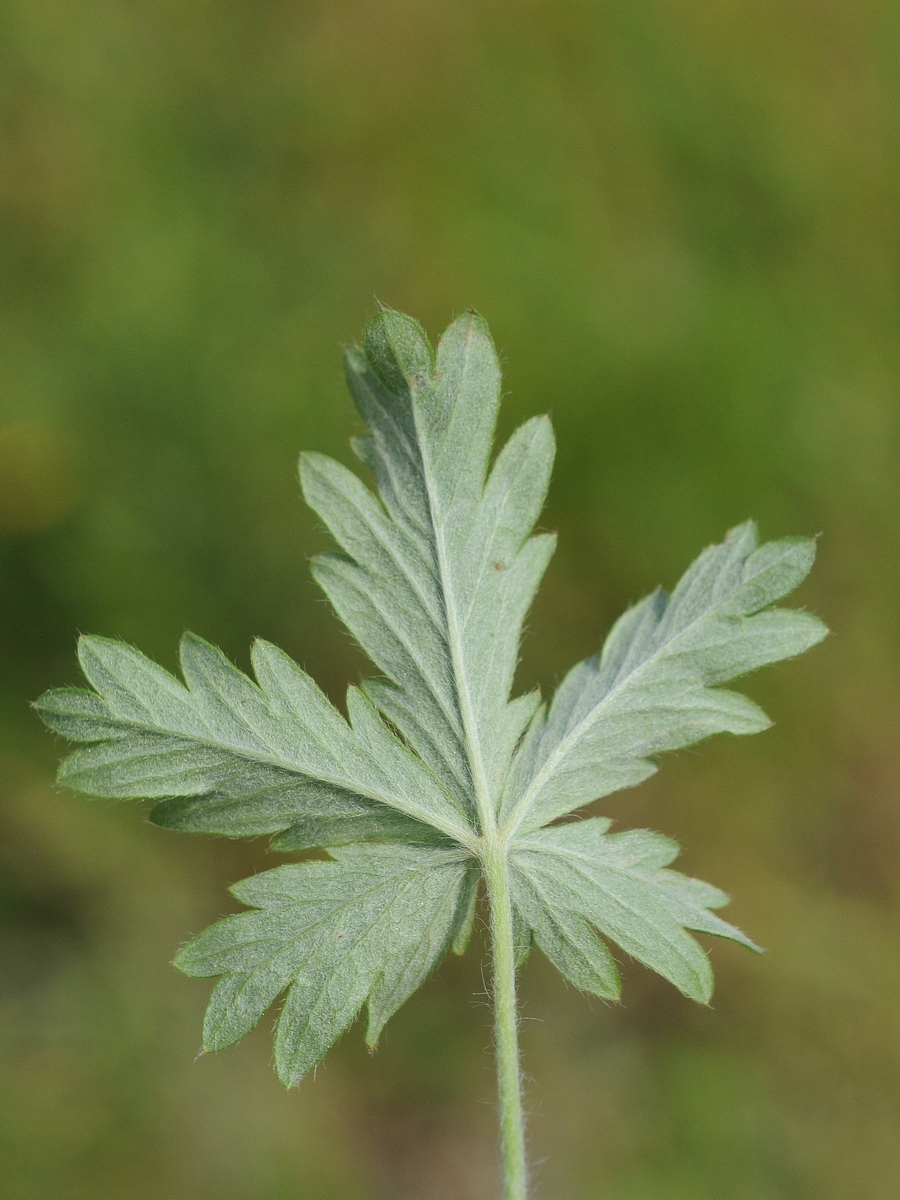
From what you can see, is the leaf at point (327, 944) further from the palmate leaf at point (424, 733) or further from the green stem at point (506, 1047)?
the green stem at point (506, 1047)

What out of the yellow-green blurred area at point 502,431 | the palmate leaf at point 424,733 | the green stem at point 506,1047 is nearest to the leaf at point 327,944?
the palmate leaf at point 424,733

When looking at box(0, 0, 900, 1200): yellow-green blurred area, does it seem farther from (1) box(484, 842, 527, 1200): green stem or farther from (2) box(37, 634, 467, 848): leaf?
(1) box(484, 842, 527, 1200): green stem

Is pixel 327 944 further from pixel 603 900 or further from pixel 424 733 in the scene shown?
pixel 603 900

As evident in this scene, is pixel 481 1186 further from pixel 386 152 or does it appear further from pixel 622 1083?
pixel 386 152

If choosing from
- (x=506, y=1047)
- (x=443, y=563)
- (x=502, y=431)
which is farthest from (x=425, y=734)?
(x=502, y=431)

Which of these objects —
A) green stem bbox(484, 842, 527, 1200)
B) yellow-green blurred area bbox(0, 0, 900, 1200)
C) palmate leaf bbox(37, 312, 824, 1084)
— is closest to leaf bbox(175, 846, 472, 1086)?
palmate leaf bbox(37, 312, 824, 1084)

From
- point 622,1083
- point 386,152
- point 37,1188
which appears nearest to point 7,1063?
point 37,1188

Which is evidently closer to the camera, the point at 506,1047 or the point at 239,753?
the point at 506,1047
